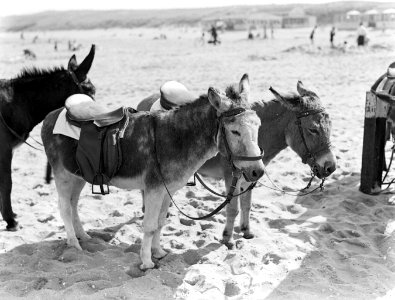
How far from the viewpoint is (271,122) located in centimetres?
525

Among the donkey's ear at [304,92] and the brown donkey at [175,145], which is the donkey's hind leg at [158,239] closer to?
the brown donkey at [175,145]

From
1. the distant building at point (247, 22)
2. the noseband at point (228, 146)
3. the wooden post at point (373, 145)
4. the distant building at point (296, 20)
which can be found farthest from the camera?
the distant building at point (296, 20)

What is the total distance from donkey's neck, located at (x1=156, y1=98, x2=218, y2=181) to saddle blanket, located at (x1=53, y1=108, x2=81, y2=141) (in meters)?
0.90

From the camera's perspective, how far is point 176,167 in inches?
171

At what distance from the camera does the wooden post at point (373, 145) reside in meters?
6.66

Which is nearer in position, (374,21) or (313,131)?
(313,131)

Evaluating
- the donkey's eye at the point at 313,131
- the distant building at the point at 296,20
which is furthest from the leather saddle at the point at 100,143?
the distant building at the point at 296,20

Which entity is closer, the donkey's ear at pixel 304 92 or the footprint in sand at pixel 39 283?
the footprint in sand at pixel 39 283

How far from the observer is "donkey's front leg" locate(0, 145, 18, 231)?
5.61 meters

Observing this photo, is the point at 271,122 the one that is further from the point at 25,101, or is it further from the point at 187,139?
the point at 25,101

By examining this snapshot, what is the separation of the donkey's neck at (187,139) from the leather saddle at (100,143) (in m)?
0.43

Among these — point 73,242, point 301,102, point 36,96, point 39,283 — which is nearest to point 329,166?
point 301,102

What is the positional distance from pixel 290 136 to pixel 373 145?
223 centimetres

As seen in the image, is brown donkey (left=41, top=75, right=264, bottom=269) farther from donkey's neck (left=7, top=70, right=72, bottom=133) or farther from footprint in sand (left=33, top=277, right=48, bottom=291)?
donkey's neck (left=7, top=70, right=72, bottom=133)
